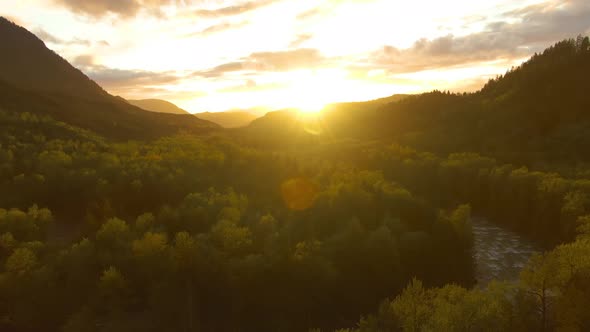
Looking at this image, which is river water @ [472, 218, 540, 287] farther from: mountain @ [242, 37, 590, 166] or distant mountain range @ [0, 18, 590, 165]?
distant mountain range @ [0, 18, 590, 165]

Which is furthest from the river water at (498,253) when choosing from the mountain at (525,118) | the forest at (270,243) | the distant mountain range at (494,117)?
the distant mountain range at (494,117)

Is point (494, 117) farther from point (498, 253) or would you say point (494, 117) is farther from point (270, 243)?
point (270, 243)

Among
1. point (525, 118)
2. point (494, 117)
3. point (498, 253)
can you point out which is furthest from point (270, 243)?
point (525, 118)

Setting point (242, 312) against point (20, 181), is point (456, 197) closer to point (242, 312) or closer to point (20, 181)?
point (242, 312)

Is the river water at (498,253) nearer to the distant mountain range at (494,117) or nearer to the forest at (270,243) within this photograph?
the forest at (270,243)

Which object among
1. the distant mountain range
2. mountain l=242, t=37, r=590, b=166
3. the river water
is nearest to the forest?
the river water

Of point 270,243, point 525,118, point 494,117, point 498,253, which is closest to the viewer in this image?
point 270,243
